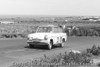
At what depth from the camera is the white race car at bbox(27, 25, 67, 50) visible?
1866 cm

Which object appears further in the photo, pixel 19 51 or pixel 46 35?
pixel 46 35

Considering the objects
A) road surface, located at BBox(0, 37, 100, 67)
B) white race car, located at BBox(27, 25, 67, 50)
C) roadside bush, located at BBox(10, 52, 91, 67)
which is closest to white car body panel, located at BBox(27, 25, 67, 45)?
white race car, located at BBox(27, 25, 67, 50)

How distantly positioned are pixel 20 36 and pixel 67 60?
1798 centimetres

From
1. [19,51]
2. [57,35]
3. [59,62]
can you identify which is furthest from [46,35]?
[59,62]

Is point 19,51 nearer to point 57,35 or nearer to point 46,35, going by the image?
point 46,35

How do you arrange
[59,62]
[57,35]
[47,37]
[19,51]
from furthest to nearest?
1. [57,35]
2. [47,37]
3. [19,51]
4. [59,62]

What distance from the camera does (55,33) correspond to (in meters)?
20.1

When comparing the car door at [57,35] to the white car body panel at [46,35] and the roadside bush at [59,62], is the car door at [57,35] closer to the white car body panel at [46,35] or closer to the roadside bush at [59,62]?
the white car body panel at [46,35]

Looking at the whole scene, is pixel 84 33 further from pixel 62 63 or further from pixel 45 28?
pixel 62 63

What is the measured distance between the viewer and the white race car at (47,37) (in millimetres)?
18656

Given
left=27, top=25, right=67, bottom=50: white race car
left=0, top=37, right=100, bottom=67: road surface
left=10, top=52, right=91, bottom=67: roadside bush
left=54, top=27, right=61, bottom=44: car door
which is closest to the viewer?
left=10, top=52, right=91, bottom=67: roadside bush

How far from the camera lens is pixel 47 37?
737 inches

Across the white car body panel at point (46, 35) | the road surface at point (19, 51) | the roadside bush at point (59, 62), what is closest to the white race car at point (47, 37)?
the white car body panel at point (46, 35)

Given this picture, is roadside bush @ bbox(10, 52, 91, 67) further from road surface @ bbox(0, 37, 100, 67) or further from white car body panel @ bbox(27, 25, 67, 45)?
white car body panel @ bbox(27, 25, 67, 45)
